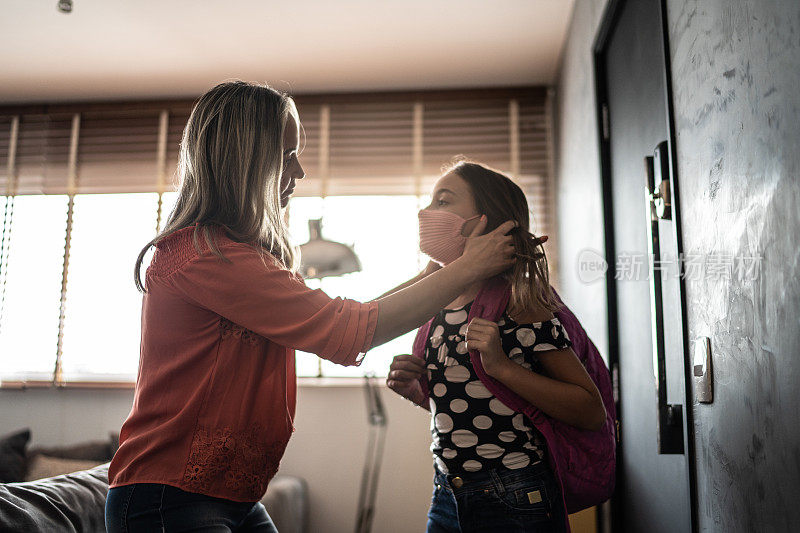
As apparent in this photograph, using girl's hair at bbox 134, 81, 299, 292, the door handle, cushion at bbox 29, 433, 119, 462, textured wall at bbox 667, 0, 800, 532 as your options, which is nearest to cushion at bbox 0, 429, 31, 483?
cushion at bbox 29, 433, 119, 462

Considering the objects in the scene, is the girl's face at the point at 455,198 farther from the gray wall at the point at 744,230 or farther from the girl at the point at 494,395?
the gray wall at the point at 744,230

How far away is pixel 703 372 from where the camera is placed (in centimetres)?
115

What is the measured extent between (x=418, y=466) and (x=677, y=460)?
6.44 ft

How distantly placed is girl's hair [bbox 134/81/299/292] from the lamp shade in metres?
1.50

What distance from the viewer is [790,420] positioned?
812 millimetres

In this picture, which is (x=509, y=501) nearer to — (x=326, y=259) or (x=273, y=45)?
(x=326, y=259)

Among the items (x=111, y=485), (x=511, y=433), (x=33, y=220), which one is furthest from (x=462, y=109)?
(x=111, y=485)

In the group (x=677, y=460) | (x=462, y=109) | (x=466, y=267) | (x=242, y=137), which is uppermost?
(x=462, y=109)

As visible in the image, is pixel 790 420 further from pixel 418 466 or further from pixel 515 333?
pixel 418 466

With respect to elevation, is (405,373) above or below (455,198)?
below

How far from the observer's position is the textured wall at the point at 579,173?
2326mm

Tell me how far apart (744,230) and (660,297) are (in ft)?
1.85

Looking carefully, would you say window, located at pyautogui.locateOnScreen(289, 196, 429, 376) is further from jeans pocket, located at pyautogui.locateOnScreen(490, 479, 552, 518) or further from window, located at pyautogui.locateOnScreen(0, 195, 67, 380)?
jeans pocket, located at pyautogui.locateOnScreen(490, 479, 552, 518)

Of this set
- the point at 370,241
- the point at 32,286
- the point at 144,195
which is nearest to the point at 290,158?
the point at 370,241
